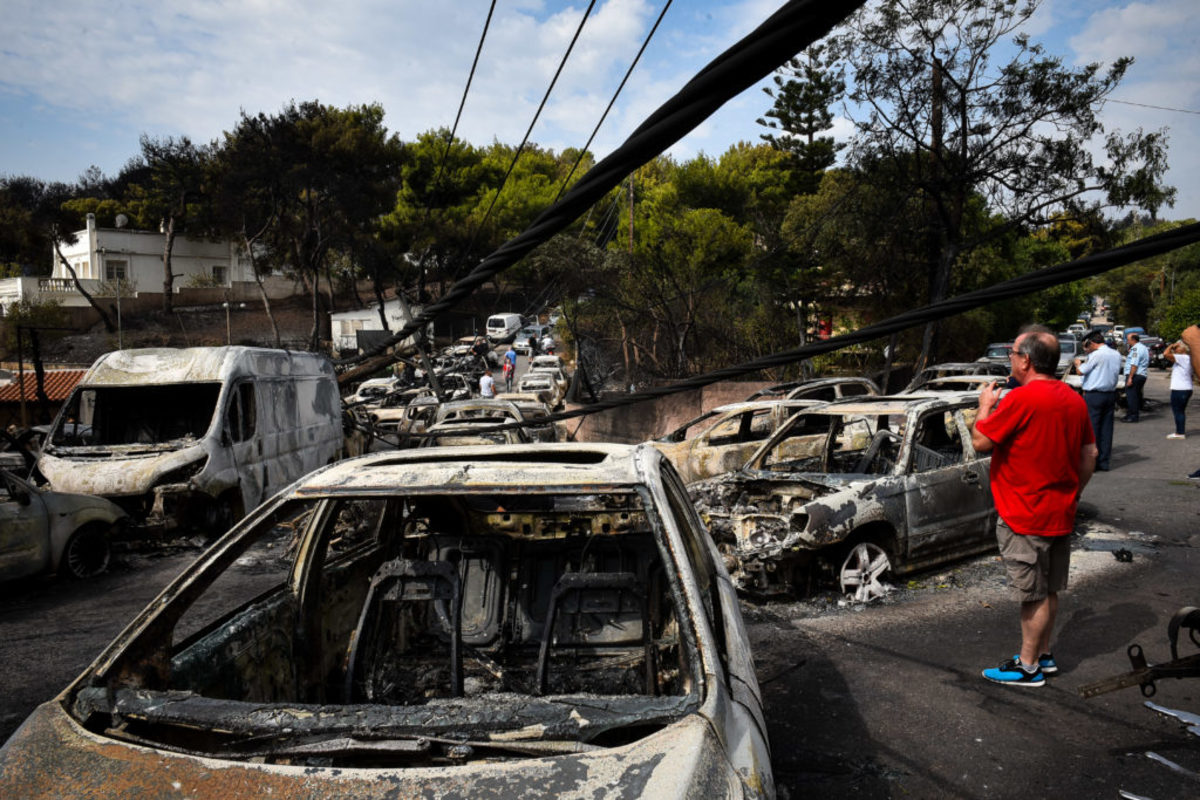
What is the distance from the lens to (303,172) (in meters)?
34.4

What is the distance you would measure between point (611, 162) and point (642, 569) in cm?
218

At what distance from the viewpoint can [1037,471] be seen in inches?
164

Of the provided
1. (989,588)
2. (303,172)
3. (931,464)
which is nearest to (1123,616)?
(989,588)

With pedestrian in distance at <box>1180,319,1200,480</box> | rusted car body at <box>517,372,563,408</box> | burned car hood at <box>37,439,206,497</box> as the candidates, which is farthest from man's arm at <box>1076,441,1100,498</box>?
rusted car body at <box>517,372,563,408</box>

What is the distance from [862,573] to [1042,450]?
2.25 m

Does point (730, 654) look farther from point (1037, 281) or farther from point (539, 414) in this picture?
point (539, 414)

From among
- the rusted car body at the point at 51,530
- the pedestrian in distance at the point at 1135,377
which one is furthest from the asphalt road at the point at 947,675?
the pedestrian in distance at the point at 1135,377

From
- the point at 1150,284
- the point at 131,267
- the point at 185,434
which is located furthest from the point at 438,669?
the point at 1150,284

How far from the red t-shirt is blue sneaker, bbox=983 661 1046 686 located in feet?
2.76

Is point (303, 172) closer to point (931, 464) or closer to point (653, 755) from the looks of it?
point (931, 464)

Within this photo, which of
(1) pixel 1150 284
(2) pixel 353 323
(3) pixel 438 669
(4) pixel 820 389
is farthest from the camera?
(1) pixel 1150 284

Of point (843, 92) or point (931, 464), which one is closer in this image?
point (931, 464)

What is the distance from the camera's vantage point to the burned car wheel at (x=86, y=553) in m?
7.61

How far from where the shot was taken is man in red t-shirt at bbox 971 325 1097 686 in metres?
4.14
